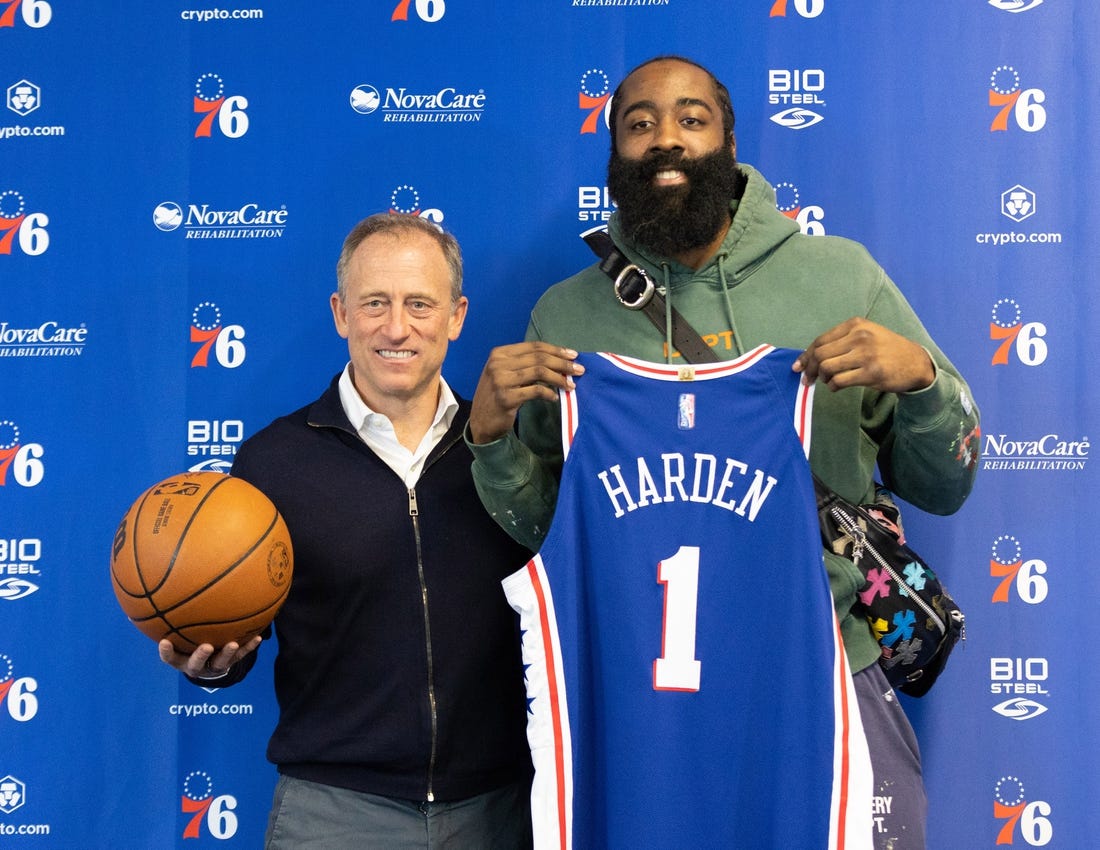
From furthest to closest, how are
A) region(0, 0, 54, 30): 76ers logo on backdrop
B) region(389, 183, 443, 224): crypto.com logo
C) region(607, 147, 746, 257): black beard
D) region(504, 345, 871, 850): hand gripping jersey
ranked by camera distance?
1. region(0, 0, 54, 30): 76ers logo on backdrop
2. region(389, 183, 443, 224): crypto.com logo
3. region(607, 147, 746, 257): black beard
4. region(504, 345, 871, 850): hand gripping jersey

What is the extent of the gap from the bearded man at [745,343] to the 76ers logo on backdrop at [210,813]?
4.31 ft

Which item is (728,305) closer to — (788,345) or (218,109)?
(788,345)

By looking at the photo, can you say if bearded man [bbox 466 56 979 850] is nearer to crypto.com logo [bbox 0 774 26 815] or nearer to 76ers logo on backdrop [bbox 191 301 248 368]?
76ers logo on backdrop [bbox 191 301 248 368]

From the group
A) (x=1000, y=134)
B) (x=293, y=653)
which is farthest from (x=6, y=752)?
(x=1000, y=134)

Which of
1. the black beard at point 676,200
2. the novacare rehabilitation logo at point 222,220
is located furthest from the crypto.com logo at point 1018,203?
the novacare rehabilitation logo at point 222,220

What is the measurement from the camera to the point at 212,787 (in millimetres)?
2723

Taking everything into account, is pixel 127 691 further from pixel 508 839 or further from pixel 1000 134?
pixel 1000 134

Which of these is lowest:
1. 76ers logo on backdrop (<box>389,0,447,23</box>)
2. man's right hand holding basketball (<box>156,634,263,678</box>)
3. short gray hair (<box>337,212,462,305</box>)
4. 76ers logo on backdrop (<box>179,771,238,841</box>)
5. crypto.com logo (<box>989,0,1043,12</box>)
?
76ers logo on backdrop (<box>179,771,238,841</box>)

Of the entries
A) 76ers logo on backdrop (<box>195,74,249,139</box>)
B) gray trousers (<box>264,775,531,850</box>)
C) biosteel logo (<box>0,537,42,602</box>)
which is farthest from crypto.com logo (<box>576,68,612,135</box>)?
biosteel logo (<box>0,537,42,602</box>)

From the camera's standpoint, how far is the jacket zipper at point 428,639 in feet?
6.44

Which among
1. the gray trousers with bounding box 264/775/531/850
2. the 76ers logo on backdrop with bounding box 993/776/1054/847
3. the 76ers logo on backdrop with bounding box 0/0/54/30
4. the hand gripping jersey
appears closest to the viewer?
the hand gripping jersey

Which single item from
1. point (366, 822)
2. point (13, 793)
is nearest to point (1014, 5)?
point (366, 822)

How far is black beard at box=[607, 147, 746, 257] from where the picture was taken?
6.81 ft

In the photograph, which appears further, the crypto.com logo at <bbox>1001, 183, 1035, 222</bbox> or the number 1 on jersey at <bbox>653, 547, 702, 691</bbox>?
the crypto.com logo at <bbox>1001, 183, 1035, 222</bbox>
